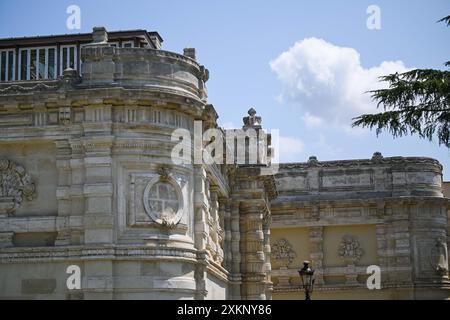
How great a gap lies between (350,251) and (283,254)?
12.0 feet

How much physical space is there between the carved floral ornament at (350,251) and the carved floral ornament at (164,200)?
77.0ft

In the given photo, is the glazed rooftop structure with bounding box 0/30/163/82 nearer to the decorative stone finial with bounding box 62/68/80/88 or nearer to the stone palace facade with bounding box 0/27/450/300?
the stone palace facade with bounding box 0/27/450/300

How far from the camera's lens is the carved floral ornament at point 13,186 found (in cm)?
2708

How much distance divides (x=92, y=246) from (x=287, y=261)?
81.0ft

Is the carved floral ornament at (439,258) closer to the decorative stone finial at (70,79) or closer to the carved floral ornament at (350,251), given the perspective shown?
the carved floral ornament at (350,251)

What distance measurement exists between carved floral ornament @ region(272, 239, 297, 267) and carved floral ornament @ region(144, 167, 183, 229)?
899 inches

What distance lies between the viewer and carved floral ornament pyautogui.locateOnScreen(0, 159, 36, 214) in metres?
27.1

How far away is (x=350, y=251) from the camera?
49031mm

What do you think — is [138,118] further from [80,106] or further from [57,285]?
[57,285]

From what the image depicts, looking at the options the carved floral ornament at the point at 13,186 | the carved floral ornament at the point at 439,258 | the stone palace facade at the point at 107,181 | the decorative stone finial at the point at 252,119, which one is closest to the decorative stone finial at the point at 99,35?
the stone palace facade at the point at 107,181

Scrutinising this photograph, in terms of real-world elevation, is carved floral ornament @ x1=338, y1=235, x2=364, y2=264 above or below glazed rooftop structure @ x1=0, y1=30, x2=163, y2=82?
below

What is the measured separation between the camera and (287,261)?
161 feet

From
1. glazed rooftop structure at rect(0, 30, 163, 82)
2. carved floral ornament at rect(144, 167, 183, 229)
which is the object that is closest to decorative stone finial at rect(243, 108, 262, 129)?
glazed rooftop structure at rect(0, 30, 163, 82)
